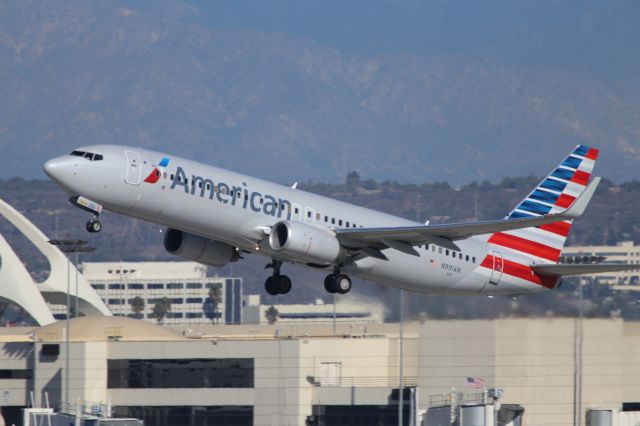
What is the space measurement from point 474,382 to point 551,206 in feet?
34.5

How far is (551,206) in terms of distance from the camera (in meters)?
64.9

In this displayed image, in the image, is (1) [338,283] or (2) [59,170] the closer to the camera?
(2) [59,170]

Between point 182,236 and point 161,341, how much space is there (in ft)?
91.4

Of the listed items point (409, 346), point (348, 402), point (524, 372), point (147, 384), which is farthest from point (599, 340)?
point (147, 384)

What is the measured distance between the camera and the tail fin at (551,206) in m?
62.8

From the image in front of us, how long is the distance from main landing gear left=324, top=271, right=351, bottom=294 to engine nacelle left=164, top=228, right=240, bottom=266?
4.26 m

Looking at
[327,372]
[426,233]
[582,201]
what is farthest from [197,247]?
[327,372]

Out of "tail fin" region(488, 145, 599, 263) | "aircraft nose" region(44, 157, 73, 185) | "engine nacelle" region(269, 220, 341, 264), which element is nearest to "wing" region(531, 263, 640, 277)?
"tail fin" region(488, 145, 599, 263)

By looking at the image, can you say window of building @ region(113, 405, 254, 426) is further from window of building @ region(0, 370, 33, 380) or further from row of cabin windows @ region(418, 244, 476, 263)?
row of cabin windows @ region(418, 244, 476, 263)

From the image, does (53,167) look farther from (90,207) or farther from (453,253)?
(453,253)

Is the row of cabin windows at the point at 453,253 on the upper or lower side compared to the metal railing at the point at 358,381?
upper

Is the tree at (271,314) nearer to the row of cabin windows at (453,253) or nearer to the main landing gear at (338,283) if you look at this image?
the row of cabin windows at (453,253)

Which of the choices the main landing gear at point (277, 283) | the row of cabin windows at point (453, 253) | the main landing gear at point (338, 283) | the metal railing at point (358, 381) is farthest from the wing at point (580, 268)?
the metal railing at point (358, 381)

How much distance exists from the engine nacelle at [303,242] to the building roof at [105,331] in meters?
34.5
